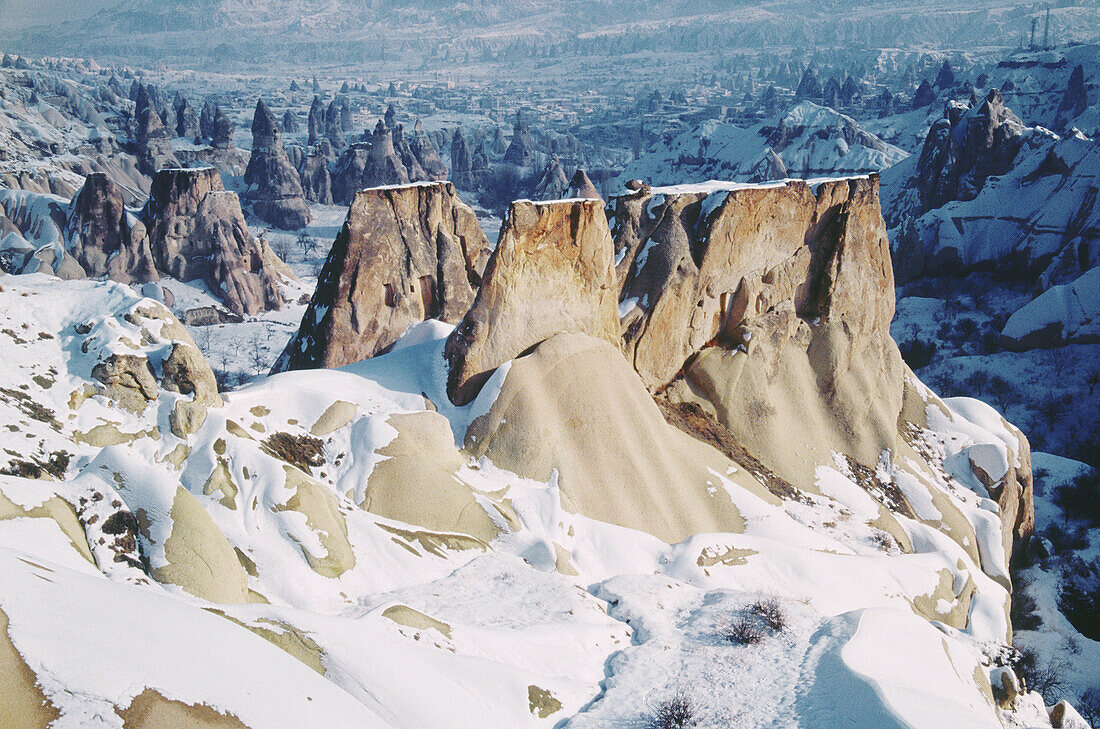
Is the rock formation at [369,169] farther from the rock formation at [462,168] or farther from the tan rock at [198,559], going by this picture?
the tan rock at [198,559]

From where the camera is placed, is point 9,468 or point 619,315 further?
point 619,315

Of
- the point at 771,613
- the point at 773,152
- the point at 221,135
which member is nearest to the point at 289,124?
the point at 221,135

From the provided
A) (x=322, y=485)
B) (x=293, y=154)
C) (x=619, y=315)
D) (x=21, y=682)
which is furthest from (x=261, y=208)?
(x=21, y=682)

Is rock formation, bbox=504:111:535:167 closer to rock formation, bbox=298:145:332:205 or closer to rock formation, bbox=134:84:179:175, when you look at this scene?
rock formation, bbox=298:145:332:205

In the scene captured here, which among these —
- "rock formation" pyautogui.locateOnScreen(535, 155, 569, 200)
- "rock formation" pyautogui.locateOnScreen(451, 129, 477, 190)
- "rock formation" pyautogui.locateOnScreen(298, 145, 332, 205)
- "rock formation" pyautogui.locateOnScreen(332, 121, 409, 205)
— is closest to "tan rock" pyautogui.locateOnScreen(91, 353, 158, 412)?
"rock formation" pyautogui.locateOnScreen(535, 155, 569, 200)

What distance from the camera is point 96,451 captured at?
57.0 feet

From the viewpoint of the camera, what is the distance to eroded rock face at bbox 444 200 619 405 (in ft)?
87.5

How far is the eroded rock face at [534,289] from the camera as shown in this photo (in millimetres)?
26656

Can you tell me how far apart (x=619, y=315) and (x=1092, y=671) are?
1965 cm

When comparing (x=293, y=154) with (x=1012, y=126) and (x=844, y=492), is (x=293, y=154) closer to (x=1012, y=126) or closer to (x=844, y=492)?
(x=1012, y=126)

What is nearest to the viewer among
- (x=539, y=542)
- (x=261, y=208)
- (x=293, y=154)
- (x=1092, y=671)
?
(x=539, y=542)

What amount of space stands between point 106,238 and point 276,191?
36938 millimetres

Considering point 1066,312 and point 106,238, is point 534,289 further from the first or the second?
point 1066,312

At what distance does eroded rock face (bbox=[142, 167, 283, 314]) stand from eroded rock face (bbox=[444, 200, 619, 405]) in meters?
45.4
